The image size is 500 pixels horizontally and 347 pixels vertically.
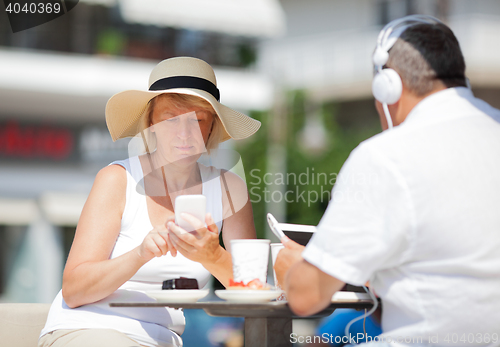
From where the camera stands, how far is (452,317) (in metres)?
1.12

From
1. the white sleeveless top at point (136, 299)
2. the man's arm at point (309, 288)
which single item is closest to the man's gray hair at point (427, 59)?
the man's arm at point (309, 288)

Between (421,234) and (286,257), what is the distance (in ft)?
1.36

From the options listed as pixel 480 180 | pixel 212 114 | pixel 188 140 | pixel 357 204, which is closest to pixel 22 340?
pixel 188 140

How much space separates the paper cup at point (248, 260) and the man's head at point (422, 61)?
50 centimetres

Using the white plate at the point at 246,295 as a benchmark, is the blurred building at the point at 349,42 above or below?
above

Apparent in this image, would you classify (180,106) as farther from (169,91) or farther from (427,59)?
(427,59)

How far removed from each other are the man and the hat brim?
919 mm

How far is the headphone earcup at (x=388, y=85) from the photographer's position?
4.08 feet

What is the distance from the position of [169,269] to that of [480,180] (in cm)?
105

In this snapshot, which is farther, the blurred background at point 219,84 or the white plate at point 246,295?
the blurred background at point 219,84

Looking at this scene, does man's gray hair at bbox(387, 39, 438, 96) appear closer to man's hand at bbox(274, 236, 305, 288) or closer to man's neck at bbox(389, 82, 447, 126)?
man's neck at bbox(389, 82, 447, 126)

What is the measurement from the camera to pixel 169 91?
1.90 metres

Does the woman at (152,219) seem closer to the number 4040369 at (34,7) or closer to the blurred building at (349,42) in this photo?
the number 4040369 at (34,7)

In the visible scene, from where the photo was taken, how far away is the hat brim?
195cm
